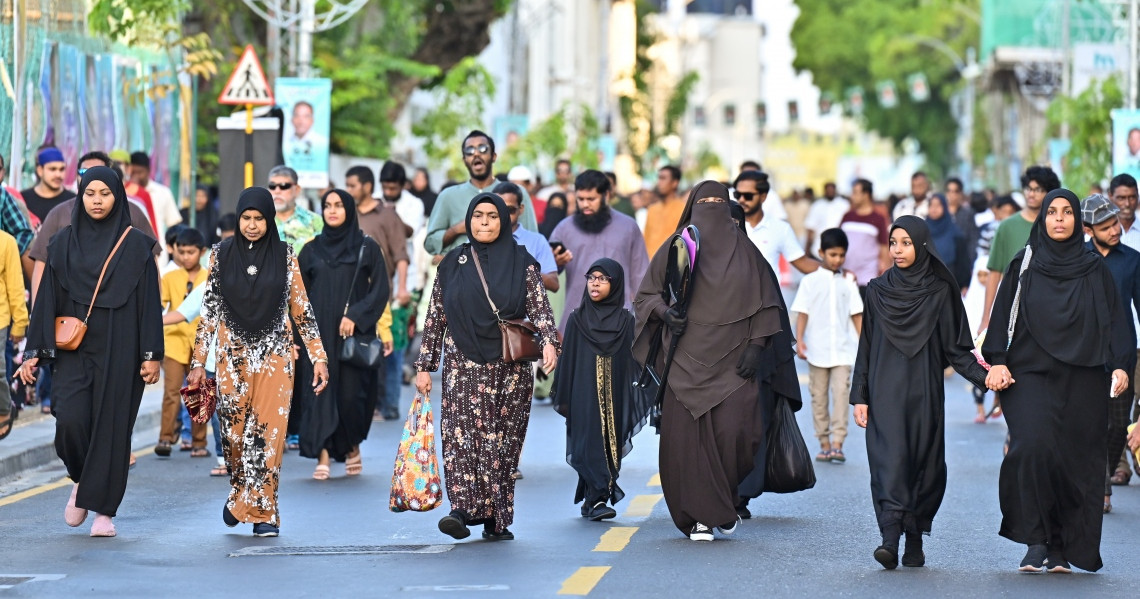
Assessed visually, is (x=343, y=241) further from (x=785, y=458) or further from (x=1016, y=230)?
(x=1016, y=230)

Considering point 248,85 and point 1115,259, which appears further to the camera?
point 248,85

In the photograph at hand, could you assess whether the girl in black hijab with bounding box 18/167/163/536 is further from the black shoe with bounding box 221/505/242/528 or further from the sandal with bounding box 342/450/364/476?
Result: the sandal with bounding box 342/450/364/476

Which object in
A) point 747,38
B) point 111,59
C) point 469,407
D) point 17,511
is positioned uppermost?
point 747,38

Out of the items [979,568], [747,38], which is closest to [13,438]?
[979,568]

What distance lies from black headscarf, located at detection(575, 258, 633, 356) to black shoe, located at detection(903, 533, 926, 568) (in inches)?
98.3

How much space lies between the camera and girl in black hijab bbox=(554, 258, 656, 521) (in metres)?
10.9

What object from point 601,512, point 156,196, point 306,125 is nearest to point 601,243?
point 601,512

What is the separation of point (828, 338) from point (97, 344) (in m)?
5.54

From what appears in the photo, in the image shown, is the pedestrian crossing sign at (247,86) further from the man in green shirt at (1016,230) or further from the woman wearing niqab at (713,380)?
the woman wearing niqab at (713,380)

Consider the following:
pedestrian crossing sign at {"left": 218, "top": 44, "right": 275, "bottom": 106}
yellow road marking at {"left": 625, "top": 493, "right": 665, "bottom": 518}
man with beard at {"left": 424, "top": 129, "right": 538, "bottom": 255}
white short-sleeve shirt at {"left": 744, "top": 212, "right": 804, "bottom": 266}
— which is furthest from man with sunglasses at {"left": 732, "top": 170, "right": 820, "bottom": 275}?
pedestrian crossing sign at {"left": 218, "top": 44, "right": 275, "bottom": 106}

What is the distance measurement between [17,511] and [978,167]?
71063 millimetres

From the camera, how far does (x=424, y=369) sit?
9836mm

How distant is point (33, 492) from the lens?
11938mm

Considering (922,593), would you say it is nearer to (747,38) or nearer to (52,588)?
(52,588)
